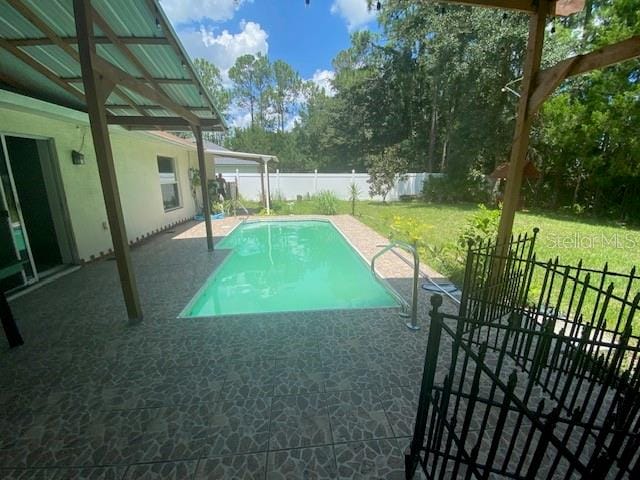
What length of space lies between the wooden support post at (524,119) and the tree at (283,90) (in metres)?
34.3

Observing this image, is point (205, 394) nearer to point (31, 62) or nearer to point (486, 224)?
point (31, 62)

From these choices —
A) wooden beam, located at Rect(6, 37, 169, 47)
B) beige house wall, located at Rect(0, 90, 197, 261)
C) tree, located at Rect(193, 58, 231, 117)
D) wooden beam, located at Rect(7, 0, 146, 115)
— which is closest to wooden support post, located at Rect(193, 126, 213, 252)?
beige house wall, located at Rect(0, 90, 197, 261)

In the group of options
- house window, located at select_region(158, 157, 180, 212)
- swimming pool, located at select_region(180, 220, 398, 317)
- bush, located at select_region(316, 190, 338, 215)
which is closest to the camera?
swimming pool, located at select_region(180, 220, 398, 317)

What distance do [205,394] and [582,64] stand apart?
4.46 meters

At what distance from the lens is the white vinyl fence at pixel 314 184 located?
54.7 feet

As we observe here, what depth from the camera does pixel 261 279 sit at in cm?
661

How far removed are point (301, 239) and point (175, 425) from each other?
763 cm

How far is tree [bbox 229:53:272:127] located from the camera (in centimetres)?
3397

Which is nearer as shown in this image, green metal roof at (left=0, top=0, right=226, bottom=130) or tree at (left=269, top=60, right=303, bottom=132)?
green metal roof at (left=0, top=0, right=226, bottom=130)

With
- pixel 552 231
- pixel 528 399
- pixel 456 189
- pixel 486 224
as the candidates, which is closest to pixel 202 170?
pixel 486 224

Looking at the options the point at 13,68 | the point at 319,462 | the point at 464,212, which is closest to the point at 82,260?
the point at 13,68

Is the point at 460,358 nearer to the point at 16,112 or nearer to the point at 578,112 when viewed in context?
the point at 16,112

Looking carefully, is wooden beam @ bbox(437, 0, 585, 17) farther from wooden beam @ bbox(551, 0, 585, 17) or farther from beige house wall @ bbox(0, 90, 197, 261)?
beige house wall @ bbox(0, 90, 197, 261)

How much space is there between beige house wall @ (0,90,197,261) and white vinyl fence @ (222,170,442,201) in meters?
6.78
